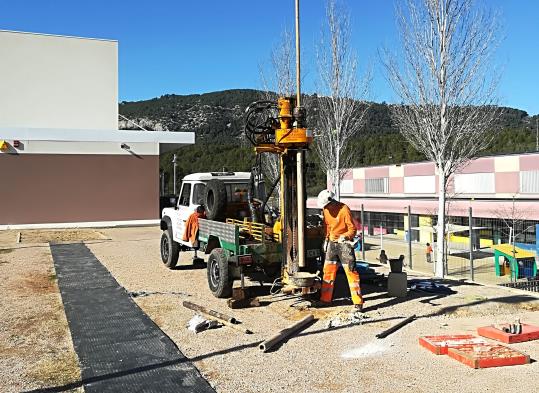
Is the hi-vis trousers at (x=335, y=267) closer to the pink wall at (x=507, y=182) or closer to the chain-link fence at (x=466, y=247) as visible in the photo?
the chain-link fence at (x=466, y=247)

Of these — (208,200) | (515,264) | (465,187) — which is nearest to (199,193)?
(208,200)

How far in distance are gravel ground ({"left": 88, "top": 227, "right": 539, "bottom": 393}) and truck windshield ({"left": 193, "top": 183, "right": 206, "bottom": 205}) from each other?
1.73 m

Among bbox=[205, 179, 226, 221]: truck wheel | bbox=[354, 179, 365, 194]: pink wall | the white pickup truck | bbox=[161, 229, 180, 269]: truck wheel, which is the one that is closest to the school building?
bbox=[354, 179, 365, 194]: pink wall

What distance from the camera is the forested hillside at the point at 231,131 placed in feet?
176

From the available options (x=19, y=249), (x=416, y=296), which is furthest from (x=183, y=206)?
(x=19, y=249)

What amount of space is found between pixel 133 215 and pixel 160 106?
356 feet

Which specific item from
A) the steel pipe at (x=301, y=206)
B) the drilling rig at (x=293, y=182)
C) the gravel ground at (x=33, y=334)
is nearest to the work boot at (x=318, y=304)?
the drilling rig at (x=293, y=182)

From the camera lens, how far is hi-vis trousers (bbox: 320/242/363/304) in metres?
7.79

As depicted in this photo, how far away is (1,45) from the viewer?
31719mm

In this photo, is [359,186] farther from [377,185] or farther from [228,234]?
[228,234]

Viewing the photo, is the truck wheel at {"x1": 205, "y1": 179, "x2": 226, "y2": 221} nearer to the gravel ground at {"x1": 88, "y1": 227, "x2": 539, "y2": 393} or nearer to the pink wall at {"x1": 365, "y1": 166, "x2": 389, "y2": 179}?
the gravel ground at {"x1": 88, "y1": 227, "x2": 539, "y2": 393}

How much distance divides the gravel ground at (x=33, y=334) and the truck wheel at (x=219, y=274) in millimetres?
2518

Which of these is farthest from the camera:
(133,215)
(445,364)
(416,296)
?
A: (133,215)

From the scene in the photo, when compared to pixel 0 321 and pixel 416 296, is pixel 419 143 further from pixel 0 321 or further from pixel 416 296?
pixel 0 321
